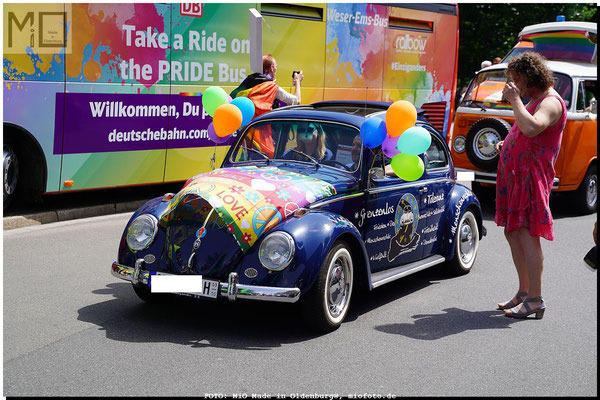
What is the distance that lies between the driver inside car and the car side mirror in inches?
14.0

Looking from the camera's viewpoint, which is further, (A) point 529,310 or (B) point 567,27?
(B) point 567,27

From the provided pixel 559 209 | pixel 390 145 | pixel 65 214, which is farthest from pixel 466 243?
pixel 559 209

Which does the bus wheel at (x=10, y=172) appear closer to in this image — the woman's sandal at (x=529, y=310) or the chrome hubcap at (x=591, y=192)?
the woman's sandal at (x=529, y=310)

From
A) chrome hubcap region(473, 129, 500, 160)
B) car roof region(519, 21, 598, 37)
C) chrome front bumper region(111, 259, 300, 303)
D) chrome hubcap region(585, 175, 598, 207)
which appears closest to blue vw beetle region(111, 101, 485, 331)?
chrome front bumper region(111, 259, 300, 303)

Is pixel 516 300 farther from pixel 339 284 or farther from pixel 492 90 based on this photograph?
pixel 492 90

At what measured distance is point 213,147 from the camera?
1174cm

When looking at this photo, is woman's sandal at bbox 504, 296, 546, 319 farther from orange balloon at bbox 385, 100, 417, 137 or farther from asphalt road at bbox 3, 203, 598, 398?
orange balloon at bbox 385, 100, 417, 137

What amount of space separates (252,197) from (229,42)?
6473mm

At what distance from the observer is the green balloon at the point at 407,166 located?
249 inches

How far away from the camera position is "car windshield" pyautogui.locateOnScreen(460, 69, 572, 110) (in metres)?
12.0

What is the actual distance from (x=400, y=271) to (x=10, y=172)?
17.0 feet

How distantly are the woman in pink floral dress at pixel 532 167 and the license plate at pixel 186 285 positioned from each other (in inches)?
97.2

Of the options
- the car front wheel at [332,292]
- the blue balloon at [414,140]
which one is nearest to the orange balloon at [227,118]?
the blue balloon at [414,140]

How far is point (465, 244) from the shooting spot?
25.8 feet
